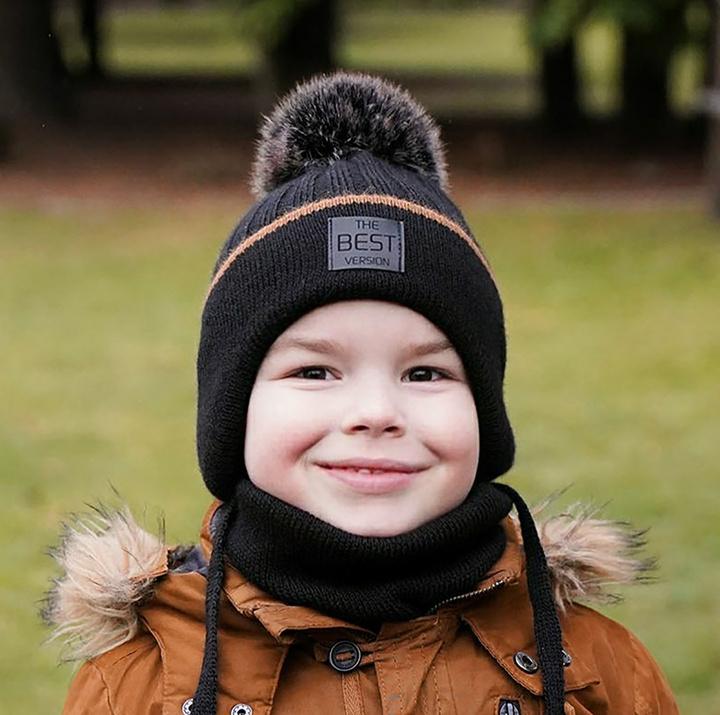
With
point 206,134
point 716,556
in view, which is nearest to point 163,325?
point 716,556

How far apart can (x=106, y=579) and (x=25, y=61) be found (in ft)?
47.6

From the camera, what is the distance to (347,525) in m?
2.02

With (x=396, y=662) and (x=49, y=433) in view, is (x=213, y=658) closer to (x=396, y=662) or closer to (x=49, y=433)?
(x=396, y=662)

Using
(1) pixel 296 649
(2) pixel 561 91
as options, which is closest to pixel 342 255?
(1) pixel 296 649

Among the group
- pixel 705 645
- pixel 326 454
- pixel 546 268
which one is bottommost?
pixel 705 645

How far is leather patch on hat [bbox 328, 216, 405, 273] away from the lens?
2.07m

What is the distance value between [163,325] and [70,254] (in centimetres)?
209

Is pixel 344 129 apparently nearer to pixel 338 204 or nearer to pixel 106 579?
pixel 338 204

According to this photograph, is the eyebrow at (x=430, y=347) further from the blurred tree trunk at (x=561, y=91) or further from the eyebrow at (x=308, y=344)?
the blurred tree trunk at (x=561, y=91)

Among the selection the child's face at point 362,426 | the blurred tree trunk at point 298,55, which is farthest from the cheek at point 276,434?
the blurred tree trunk at point 298,55

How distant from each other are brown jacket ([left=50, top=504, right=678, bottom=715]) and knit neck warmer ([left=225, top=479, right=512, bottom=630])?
3 centimetres

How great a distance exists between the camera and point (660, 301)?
846 centimetres

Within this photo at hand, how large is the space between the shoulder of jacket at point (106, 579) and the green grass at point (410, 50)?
991 centimetres

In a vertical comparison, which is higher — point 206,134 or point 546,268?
point 206,134
